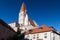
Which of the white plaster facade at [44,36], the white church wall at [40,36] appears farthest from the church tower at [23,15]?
the white plaster facade at [44,36]

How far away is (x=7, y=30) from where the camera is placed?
3594 centimetres

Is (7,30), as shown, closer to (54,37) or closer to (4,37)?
(4,37)

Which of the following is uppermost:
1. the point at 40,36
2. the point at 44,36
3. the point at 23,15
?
the point at 23,15

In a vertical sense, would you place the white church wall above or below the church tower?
below

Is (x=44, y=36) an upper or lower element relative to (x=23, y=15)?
lower

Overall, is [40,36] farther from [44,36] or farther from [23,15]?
[23,15]

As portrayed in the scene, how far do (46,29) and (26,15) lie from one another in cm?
6655

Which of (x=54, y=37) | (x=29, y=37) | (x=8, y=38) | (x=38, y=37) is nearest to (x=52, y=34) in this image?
(x=54, y=37)

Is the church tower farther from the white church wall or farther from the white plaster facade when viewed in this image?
the white plaster facade

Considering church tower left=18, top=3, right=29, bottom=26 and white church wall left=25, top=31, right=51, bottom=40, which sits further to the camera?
church tower left=18, top=3, right=29, bottom=26

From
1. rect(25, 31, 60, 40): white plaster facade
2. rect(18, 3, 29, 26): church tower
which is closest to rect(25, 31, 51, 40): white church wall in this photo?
rect(25, 31, 60, 40): white plaster facade

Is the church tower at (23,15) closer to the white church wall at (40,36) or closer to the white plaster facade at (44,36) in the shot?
the white church wall at (40,36)

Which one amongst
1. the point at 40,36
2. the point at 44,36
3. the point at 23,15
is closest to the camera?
the point at 44,36

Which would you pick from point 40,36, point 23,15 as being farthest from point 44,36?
point 23,15
